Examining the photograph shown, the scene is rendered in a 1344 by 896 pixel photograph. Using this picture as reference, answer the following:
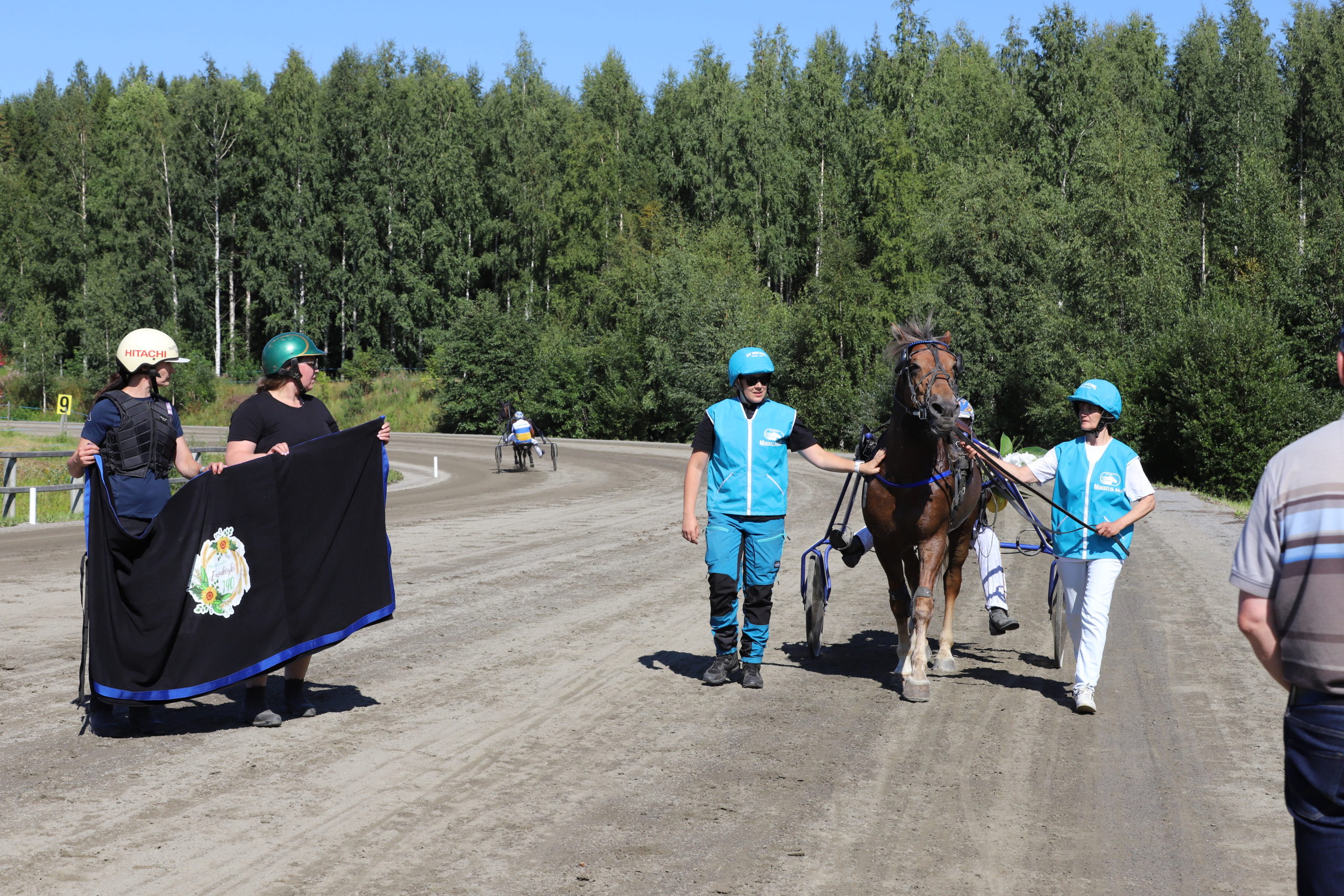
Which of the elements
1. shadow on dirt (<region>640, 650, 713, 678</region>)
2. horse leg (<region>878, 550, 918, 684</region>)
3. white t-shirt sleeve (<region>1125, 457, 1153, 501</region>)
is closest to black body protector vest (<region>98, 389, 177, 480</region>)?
shadow on dirt (<region>640, 650, 713, 678</region>)

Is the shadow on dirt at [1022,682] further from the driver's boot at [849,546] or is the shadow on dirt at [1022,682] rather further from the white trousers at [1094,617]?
the driver's boot at [849,546]

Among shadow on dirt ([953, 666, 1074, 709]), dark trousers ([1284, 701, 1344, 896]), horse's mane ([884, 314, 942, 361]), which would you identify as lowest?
shadow on dirt ([953, 666, 1074, 709])

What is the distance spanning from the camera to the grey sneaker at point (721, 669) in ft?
24.3

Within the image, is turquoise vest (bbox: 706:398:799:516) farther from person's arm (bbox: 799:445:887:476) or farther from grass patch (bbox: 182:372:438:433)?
grass patch (bbox: 182:372:438:433)

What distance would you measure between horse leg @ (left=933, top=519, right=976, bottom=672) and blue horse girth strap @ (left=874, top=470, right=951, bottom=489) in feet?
3.79

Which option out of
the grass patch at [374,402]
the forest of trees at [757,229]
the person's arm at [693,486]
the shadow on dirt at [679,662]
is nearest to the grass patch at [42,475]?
the shadow on dirt at [679,662]

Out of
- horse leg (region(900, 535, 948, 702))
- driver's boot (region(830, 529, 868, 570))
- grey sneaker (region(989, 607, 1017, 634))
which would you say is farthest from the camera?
grey sneaker (region(989, 607, 1017, 634))

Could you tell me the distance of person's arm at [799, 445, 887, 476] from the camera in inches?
285

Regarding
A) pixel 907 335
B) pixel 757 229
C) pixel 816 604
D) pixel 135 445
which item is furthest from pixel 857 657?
pixel 757 229

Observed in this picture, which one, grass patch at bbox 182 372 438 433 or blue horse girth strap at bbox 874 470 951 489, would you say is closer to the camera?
blue horse girth strap at bbox 874 470 951 489

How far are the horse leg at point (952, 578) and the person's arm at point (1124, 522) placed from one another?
153 centimetres

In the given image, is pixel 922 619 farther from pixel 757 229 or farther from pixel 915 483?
pixel 757 229

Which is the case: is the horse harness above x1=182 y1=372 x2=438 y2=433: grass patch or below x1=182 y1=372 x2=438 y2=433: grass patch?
above

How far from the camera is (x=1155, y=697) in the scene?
7.21 meters
